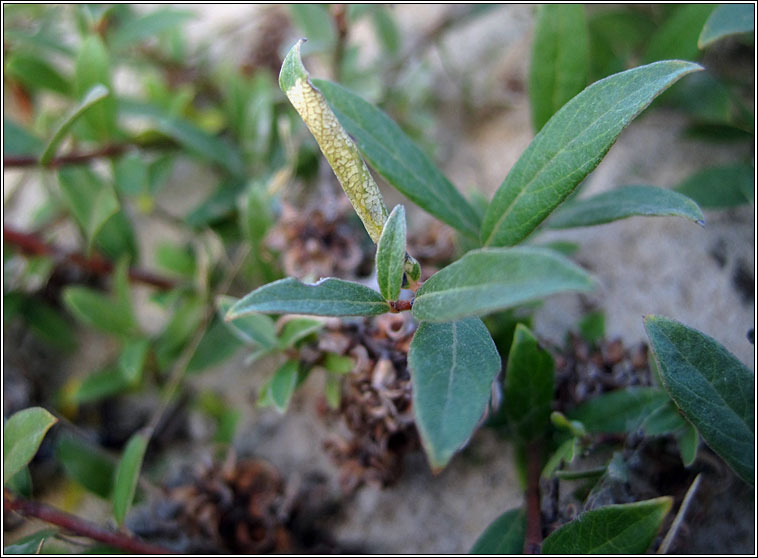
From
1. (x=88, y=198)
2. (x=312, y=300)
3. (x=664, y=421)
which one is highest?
(x=88, y=198)

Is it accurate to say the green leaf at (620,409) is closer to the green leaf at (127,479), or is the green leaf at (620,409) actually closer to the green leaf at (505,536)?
the green leaf at (505,536)

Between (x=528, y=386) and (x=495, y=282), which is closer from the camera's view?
(x=495, y=282)

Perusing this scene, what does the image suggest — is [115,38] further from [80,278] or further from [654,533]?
[654,533]

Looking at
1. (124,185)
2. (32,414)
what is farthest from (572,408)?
(124,185)

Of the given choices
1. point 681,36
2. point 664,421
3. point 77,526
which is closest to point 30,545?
point 77,526

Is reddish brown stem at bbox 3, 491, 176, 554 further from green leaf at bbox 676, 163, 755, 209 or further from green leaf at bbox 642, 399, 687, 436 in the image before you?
green leaf at bbox 676, 163, 755, 209

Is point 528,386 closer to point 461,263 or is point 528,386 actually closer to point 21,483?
point 461,263

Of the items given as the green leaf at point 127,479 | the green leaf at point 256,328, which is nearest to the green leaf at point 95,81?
the green leaf at point 256,328
